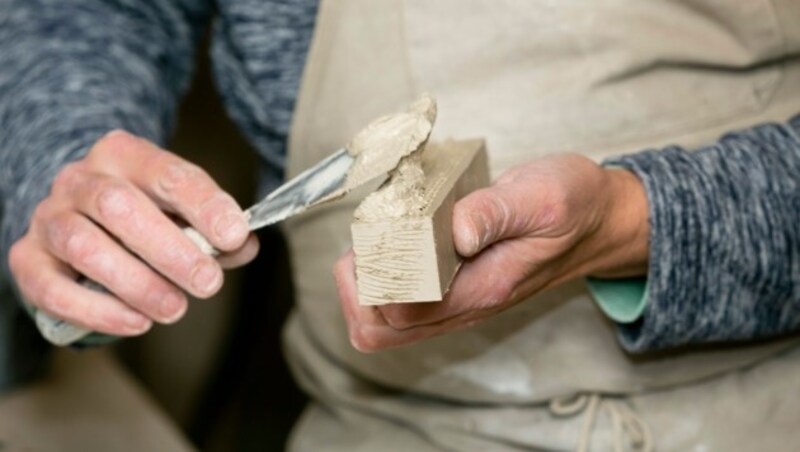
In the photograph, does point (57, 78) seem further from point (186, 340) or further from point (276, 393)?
point (276, 393)

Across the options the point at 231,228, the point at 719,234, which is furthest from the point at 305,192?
the point at 719,234

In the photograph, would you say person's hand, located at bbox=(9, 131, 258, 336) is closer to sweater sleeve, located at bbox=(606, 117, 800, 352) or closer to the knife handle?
the knife handle

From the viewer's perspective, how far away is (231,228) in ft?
2.07

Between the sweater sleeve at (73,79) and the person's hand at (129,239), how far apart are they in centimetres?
9

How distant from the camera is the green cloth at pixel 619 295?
0.71 metres

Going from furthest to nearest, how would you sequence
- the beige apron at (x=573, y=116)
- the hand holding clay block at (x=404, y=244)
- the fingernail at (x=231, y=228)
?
the beige apron at (x=573, y=116), the fingernail at (x=231, y=228), the hand holding clay block at (x=404, y=244)

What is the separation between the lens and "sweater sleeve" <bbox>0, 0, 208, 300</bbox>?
2.69 ft

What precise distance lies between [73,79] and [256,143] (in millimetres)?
163

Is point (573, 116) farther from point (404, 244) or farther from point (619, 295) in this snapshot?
point (404, 244)

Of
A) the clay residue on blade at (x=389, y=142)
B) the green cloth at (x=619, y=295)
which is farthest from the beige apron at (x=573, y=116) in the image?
the clay residue on blade at (x=389, y=142)

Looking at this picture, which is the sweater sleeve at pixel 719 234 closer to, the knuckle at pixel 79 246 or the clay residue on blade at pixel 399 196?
the clay residue on blade at pixel 399 196

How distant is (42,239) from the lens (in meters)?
0.73

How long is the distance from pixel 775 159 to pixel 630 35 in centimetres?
13

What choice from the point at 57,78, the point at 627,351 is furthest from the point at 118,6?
the point at 627,351
